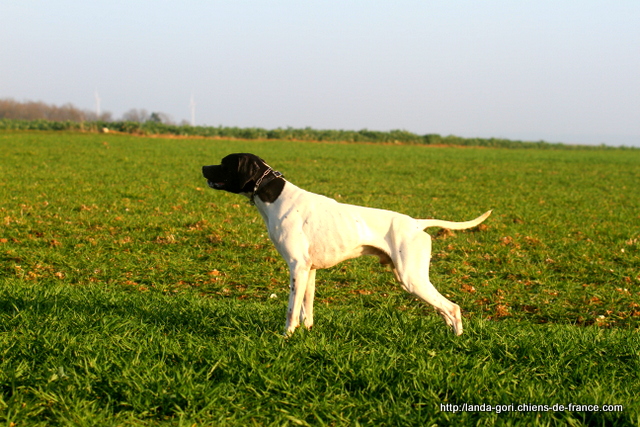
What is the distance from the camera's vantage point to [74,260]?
859 cm

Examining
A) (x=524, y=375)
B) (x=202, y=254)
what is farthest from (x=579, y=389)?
(x=202, y=254)

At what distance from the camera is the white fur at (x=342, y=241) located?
4.77m

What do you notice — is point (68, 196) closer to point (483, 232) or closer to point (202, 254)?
point (202, 254)

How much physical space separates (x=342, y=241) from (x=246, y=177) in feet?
3.17

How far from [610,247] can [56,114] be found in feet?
473

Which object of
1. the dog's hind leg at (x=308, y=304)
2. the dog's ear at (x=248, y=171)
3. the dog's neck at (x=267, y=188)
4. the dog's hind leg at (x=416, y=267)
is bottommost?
the dog's hind leg at (x=308, y=304)

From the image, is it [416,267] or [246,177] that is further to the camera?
[246,177]

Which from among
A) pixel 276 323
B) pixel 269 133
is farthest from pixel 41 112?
pixel 276 323

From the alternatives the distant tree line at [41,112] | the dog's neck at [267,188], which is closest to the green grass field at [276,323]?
the dog's neck at [267,188]

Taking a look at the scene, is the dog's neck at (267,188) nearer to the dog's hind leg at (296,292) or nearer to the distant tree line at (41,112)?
the dog's hind leg at (296,292)

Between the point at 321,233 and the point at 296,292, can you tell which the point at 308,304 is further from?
the point at 321,233

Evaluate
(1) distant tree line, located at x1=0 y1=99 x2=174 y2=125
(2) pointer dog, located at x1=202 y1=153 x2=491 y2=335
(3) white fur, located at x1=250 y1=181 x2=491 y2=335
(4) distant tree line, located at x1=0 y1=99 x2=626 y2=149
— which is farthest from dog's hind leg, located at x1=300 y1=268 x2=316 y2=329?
(1) distant tree line, located at x1=0 y1=99 x2=174 y2=125

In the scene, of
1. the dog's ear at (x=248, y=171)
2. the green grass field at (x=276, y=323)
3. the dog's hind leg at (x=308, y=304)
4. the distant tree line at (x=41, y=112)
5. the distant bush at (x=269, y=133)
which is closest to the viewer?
the green grass field at (x=276, y=323)

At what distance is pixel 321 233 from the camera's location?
4.83 metres
